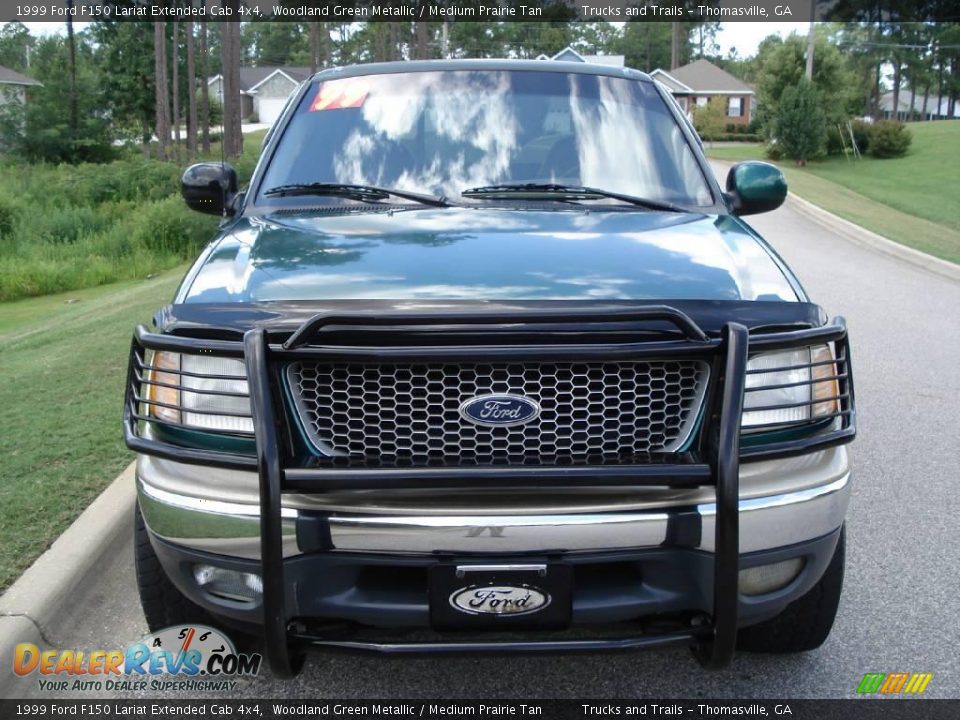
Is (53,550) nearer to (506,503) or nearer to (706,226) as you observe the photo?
(506,503)

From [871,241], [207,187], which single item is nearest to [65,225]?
[871,241]

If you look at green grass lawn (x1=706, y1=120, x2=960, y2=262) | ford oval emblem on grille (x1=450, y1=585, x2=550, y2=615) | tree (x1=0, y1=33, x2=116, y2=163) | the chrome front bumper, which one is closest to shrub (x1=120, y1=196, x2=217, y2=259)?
green grass lawn (x1=706, y1=120, x2=960, y2=262)

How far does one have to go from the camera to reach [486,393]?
2461 millimetres

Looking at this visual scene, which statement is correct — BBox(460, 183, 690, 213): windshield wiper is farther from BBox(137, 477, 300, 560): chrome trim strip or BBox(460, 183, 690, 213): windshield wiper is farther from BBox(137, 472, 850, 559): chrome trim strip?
BBox(137, 477, 300, 560): chrome trim strip

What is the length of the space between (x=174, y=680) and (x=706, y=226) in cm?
231

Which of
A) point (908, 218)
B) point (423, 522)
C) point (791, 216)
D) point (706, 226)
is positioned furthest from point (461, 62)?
point (908, 218)

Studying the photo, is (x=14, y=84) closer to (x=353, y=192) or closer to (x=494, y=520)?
(x=353, y=192)

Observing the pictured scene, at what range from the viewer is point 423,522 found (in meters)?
2.35

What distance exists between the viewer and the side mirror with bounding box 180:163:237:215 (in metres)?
4.05

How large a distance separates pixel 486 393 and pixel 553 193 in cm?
143

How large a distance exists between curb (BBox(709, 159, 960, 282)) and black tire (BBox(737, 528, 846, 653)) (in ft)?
34.4

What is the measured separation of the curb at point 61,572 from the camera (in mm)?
3264

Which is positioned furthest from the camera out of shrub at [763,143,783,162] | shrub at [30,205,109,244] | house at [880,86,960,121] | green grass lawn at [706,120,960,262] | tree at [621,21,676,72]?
tree at [621,21,676,72]

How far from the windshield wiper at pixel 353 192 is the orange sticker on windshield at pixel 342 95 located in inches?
20.9
